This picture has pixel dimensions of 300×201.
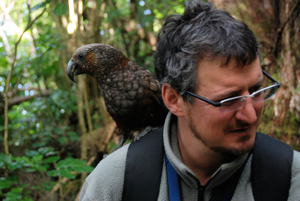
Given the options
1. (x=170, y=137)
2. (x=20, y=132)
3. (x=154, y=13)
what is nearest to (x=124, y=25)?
(x=154, y=13)

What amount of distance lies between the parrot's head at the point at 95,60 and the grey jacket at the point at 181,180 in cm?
73

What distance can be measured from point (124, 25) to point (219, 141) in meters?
5.15

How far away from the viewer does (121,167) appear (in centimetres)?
157

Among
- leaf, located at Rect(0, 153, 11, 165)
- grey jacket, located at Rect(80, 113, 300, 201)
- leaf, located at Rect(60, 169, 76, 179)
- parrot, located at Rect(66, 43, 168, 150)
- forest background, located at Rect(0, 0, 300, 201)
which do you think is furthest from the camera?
forest background, located at Rect(0, 0, 300, 201)

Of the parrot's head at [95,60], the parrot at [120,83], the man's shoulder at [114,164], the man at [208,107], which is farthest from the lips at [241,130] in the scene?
the parrot's head at [95,60]

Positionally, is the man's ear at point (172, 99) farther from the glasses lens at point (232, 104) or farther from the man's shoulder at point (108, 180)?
the man's shoulder at point (108, 180)

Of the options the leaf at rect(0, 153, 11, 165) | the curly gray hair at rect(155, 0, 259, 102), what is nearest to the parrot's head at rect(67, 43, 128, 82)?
the curly gray hair at rect(155, 0, 259, 102)

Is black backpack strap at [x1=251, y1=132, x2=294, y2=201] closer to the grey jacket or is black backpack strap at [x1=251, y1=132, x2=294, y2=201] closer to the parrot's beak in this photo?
the grey jacket

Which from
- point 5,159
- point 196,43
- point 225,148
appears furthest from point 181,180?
point 5,159

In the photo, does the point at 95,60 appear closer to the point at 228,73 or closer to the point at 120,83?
the point at 120,83

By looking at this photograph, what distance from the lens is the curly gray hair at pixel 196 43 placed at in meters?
1.34

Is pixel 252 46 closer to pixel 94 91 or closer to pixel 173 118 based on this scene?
pixel 173 118

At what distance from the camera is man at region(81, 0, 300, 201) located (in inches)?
52.2

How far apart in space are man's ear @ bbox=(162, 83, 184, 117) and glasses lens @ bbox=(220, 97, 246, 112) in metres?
0.33
